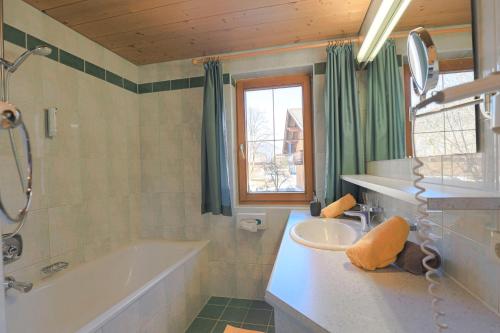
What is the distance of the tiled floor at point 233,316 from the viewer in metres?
1.85

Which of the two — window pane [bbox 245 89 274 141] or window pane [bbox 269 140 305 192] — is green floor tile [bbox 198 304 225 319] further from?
window pane [bbox 245 89 274 141]

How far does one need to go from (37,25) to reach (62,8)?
7.7 inches

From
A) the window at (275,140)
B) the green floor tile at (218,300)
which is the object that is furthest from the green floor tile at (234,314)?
the window at (275,140)

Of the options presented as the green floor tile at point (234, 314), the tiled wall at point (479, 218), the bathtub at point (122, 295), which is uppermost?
the tiled wall at point (479, 218)

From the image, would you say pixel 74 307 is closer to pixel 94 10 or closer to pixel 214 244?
pixel 214 244

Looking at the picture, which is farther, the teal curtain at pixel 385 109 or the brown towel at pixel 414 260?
the teal curtain at pixel 385 109

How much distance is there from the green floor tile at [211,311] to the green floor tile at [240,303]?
0.32ft

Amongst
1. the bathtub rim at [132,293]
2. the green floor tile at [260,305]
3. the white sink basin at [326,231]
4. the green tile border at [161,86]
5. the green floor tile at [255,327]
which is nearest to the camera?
the bathtub rim at [132,293]

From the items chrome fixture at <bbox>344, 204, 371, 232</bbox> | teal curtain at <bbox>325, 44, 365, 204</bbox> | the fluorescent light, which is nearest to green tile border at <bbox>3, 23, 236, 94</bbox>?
teal curtain at <bbox>325, 44, 365, 204</bbox>

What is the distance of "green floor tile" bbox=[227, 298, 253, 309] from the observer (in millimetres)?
2117

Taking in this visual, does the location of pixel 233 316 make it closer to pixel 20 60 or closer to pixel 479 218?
pixel 479 218

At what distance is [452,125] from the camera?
838 millimetres

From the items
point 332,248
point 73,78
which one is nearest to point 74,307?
point 73,78

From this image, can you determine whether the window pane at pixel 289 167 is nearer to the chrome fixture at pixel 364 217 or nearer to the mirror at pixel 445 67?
the chrome fixture at pixel 364 217
